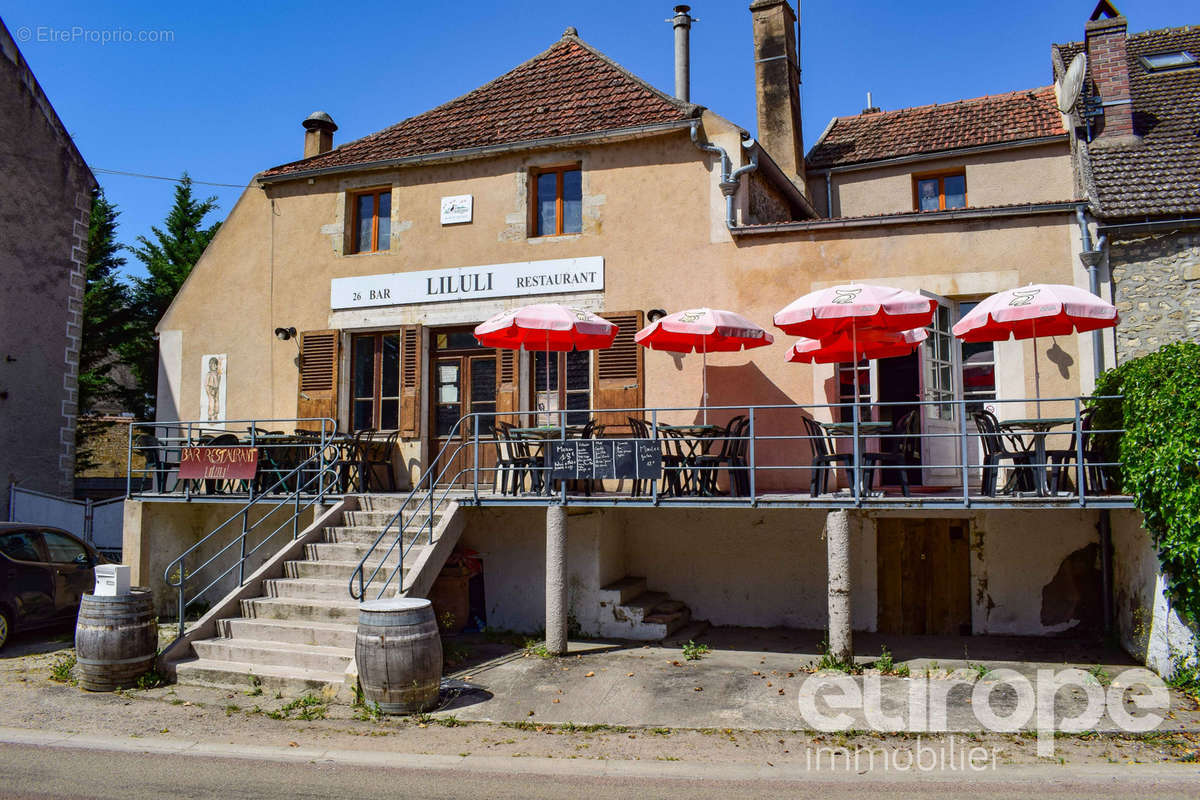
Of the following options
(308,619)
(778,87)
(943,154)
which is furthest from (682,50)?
(308,619)

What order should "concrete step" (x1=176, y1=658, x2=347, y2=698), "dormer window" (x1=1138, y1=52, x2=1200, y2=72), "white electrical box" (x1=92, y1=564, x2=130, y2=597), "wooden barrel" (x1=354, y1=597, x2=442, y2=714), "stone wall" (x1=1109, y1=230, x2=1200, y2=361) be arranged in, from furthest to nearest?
1. "dormer window" (x1=1138, y1=52, x2=1200, y2=72)
2. "stone wall" (x1=1109, y1=230, x2=1200, y2=361)
3. "white electrical box" (x1=92, y1=564, x2=130, y2=597)
4. "concrete step" (x1=176, y1=658, x2=347, y2=698)
5. "wooden barrel" (x1=354, y1=597, x2=442, y2=714)

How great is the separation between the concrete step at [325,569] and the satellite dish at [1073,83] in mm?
10990

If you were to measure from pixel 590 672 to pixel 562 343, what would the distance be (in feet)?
13.6

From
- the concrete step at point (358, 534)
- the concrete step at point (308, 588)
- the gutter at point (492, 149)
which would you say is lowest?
the concrete step at point (308, 588)

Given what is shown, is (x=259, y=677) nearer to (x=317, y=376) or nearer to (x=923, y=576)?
(x=317, y=376)

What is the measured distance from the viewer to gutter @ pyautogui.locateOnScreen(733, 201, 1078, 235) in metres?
10.5

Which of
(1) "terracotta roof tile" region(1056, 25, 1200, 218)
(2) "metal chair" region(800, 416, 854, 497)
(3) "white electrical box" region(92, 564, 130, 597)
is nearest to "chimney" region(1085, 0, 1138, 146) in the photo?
(1) "terracotta roof tile" region(1056, 25, 1200, 218)

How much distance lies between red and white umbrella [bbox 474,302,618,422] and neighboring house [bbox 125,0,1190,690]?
91 cm

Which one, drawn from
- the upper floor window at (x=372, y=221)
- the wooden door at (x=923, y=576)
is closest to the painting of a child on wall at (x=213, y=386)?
the upper floor window at (x=372, y=221)

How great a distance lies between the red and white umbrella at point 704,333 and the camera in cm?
984

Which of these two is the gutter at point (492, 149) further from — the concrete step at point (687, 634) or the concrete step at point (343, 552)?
the concrete step at point (687, 634)

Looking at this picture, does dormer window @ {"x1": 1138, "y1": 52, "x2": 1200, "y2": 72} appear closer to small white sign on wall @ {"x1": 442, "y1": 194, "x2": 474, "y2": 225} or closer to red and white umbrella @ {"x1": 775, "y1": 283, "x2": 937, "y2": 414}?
red and white umbrella @ {"x1": 775, "y1": 283, "x2": 937, "y2": 414}

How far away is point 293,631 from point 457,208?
6528mm

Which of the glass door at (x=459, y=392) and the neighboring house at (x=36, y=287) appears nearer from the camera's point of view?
the glass door at (x=459, y=392)
